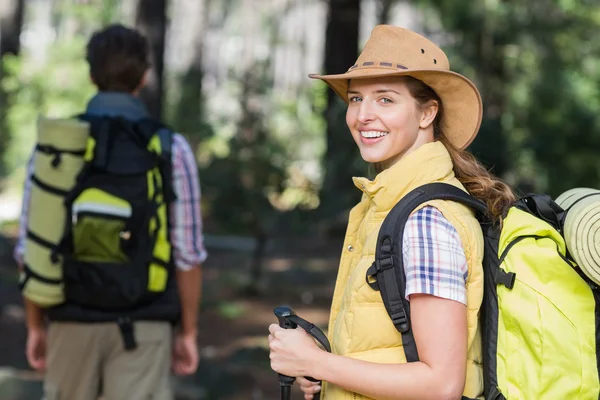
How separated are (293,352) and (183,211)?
1.60 metres

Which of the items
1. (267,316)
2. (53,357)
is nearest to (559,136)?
(267,316)

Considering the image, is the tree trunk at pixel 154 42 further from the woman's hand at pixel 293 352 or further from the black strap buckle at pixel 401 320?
the black strap buckle at pixel 401 320

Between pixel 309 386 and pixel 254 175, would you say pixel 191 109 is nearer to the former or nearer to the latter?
pixel 254 175

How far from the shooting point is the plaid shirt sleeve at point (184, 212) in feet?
11.9

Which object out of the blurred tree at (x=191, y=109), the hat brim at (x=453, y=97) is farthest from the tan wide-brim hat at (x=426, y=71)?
the blurred tree at (x=191, y=109)

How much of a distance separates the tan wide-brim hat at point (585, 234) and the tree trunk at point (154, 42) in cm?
647

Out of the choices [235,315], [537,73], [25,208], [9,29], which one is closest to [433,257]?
[25,208]

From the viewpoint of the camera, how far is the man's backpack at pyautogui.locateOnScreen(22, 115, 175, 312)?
341cm

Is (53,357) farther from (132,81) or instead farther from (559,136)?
(559,136)

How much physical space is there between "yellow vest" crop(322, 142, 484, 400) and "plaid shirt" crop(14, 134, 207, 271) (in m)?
1.46

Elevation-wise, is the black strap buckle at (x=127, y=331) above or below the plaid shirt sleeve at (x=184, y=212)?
below

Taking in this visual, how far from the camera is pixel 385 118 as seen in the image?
2.23 metres

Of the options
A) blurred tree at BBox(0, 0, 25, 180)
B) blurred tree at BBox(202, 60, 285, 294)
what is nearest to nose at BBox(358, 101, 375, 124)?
blurred tree at BBox(202, 60, 285, 294)

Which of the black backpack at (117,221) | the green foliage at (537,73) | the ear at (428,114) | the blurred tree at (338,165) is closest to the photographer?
the ear at (428,114)
